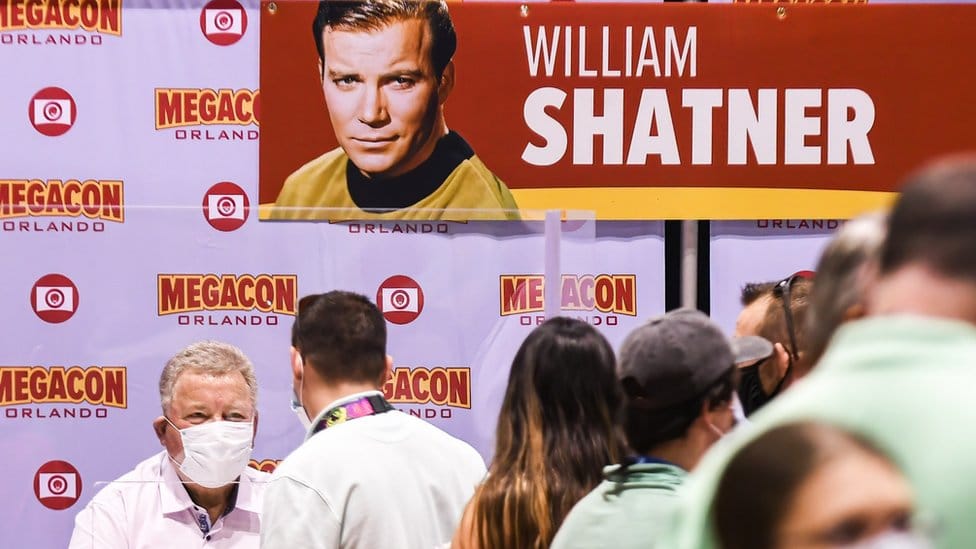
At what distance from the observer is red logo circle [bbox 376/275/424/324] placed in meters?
2.79

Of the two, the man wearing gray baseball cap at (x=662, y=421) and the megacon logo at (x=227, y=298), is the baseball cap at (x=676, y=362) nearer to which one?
the man wearing gray baseball cap at (x=662, y=421)

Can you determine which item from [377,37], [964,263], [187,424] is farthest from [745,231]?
[964,263]

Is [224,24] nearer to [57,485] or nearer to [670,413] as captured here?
[57,485]

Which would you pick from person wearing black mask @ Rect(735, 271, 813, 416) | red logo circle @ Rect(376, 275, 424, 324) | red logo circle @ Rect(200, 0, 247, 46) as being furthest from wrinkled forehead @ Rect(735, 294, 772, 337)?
red logo circle @ Rect(200, 0, 247, 46)

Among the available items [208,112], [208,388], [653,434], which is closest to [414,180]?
[208,112]

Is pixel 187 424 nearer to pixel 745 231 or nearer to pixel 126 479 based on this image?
pixel 126 479

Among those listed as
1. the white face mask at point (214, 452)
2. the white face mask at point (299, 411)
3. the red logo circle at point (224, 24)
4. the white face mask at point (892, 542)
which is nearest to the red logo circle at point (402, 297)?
the white face mask at point (299, 411)

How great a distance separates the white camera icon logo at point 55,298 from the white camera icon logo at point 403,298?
0.69 meters

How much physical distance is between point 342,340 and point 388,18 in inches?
77.6

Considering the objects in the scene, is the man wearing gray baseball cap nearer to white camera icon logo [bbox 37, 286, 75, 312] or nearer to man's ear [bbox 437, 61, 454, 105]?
white camera icon logo [bbox 37, 286, 75, 312]

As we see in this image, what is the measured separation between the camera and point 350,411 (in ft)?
7.26

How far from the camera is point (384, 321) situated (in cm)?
232

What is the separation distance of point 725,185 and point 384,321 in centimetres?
202

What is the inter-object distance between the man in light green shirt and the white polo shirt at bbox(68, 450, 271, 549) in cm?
197
